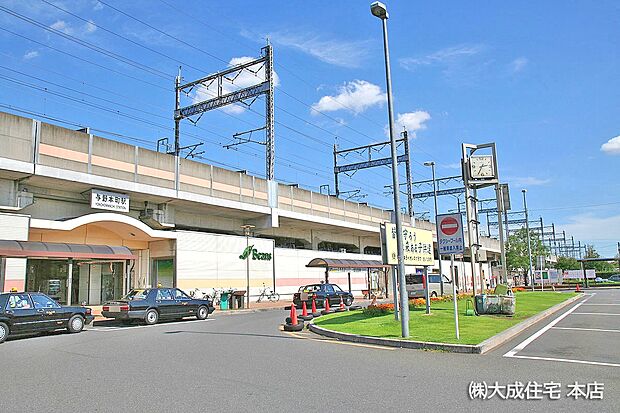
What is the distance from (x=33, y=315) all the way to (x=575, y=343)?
15.9 metres

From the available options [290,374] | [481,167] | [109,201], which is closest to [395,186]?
[290,374]

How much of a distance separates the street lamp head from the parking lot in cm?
912

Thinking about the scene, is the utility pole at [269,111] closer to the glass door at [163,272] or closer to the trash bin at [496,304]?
the glass door at [163,272]

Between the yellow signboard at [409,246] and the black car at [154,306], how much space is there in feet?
31.9

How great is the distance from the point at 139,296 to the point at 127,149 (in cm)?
1152

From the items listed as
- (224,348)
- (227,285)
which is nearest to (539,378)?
(224,348)

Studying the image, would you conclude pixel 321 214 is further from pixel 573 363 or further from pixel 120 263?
pixel 573 363

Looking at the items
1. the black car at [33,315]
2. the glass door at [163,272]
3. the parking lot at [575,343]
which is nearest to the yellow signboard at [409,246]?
the parking lot at [575,343]

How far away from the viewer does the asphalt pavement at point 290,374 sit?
6.66m

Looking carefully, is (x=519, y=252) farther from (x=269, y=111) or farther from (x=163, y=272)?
(x=163, y=272)

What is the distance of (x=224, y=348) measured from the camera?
12.4 meters

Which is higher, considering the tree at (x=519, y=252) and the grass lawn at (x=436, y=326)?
the tree at (x=519, y=252)

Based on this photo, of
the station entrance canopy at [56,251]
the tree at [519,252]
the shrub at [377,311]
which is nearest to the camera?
the shrub at [377,311]

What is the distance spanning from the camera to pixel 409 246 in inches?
698
